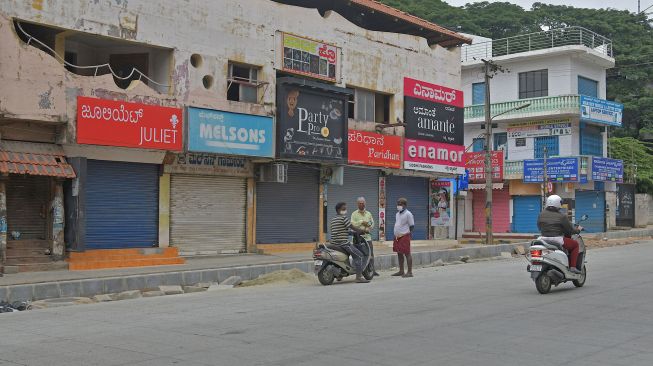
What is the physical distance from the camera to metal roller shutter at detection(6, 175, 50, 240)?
16531 mm

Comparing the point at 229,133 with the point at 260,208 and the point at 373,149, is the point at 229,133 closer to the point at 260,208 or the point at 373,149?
the point at 260,208

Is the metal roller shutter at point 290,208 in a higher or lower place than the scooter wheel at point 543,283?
higher

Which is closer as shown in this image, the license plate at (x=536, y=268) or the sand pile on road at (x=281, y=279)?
the license plate at (x=536, y=268)

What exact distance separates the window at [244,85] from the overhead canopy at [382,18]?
340 cm

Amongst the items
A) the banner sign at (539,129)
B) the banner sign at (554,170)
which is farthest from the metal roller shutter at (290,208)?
the banner sign at (539,129)

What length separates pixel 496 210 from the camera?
4272cm

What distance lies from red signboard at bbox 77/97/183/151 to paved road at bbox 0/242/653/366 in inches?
228

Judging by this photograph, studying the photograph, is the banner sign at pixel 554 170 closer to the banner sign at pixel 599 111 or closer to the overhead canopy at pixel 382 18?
the banner sign at pixel 599 111

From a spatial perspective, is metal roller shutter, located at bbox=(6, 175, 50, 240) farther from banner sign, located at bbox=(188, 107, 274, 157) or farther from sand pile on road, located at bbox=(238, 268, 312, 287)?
sand pile on road, located at bbox=(238, 268, 312, 287)

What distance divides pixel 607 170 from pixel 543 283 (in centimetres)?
3075

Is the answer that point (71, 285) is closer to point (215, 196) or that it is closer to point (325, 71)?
point (215, 196)

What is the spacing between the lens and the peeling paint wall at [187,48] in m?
15.7

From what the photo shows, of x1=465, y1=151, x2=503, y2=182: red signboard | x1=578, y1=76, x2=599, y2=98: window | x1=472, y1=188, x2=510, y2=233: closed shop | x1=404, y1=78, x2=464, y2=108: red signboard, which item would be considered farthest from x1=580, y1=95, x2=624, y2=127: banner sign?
x1=404, y1=78, x2=464, y2=108: red signboard

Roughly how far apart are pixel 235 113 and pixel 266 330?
12368mm
